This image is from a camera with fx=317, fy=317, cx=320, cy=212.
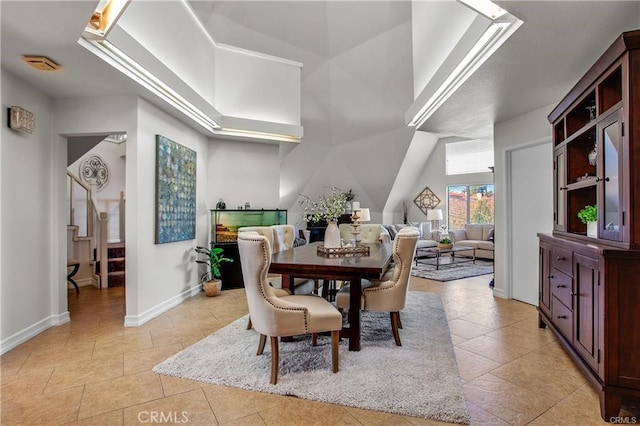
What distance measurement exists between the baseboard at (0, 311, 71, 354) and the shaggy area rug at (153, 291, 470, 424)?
1.50m

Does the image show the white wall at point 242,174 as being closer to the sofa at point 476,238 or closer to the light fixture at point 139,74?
the light fixture at point 139,74

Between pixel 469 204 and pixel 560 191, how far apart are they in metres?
6.77

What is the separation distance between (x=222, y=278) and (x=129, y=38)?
343cm

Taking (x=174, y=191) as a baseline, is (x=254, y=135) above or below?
above

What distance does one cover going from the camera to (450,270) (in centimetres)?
646

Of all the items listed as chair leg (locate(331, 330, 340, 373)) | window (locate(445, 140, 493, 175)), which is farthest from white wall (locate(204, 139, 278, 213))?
window (locate(445, 140, 493, 175))

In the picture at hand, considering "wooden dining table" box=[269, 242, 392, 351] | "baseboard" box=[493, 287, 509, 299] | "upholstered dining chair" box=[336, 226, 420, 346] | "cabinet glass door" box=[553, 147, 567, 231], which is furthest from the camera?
"baseboard" box=[493, 287, 509, 299]

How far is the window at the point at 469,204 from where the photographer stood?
29.4 ft

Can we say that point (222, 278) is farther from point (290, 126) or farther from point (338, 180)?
point (338, 180)

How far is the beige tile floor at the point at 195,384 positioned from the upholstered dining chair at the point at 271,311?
15.3 inches

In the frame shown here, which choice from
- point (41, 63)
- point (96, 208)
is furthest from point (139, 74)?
point (96, 208)

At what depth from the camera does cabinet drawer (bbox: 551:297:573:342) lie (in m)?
2.31

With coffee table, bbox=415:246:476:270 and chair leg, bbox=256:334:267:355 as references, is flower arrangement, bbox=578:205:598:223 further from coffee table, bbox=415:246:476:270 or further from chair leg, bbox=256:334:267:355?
coffee table, bbox=415:246:476:270

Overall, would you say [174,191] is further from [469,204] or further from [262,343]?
[469,204]
